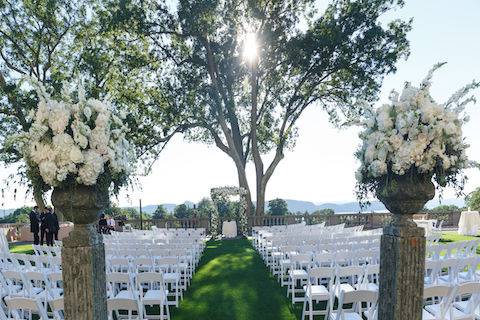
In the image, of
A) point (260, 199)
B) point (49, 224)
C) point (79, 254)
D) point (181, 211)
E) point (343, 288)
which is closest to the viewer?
point (79, 254)

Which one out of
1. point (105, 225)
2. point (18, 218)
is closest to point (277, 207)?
point (105, 225)

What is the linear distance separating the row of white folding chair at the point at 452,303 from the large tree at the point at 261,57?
16502mm

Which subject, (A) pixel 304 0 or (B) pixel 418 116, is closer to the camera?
(B) pixel 418 116

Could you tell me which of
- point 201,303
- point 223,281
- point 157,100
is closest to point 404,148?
point 201,303

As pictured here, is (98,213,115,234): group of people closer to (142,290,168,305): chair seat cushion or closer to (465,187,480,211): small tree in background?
(142,290,168,305): chair seat cushion

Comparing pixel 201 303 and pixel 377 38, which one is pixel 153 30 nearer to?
pixel 377 38

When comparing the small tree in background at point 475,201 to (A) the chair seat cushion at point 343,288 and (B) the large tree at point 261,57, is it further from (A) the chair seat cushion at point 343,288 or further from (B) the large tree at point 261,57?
Result: (A) the chair seat cushion at point 343,288

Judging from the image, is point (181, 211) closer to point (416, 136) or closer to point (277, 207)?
point (277, 207)

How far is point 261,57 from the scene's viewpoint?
69.8 ft

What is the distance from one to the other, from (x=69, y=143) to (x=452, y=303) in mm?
4873

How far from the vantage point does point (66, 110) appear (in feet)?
11.3

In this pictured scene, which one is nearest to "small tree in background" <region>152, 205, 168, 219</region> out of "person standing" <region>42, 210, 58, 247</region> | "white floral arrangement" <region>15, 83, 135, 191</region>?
"person standing" <region>42, 210, 58, 247</region>

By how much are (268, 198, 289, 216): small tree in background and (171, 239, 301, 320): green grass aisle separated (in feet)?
65.2

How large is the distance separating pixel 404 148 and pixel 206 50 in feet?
62.7
